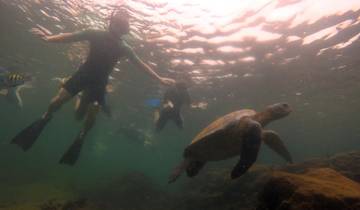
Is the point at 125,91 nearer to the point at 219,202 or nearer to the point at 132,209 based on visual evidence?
the point at 132,209

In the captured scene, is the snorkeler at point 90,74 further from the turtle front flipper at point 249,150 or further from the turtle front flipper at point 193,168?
the turtle front flipper at point 249,150

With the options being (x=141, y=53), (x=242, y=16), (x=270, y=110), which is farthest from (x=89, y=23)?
(x=270, y=110)

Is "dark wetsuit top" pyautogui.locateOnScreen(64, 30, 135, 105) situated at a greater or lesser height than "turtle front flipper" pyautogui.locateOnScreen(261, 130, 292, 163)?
greater

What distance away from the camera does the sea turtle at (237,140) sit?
5.89m

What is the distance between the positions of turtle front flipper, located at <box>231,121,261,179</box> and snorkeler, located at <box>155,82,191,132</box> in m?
8.54

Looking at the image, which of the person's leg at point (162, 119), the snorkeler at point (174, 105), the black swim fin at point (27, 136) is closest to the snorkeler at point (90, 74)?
the black swim fin at point (27, 136)

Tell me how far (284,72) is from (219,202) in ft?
37.8

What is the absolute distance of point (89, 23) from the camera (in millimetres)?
16984

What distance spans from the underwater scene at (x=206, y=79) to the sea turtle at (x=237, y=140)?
0.03 m

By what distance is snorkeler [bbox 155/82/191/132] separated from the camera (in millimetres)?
14617

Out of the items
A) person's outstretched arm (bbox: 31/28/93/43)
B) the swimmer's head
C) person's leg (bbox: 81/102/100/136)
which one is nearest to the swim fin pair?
person's leg (bbox: 81/102/100/136)

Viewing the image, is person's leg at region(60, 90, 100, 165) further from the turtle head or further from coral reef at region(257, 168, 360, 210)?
coral reef at region(257, 168, 360, 210)

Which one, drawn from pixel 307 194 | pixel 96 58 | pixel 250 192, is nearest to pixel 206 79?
pixel 250 192

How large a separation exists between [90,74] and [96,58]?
650mm
